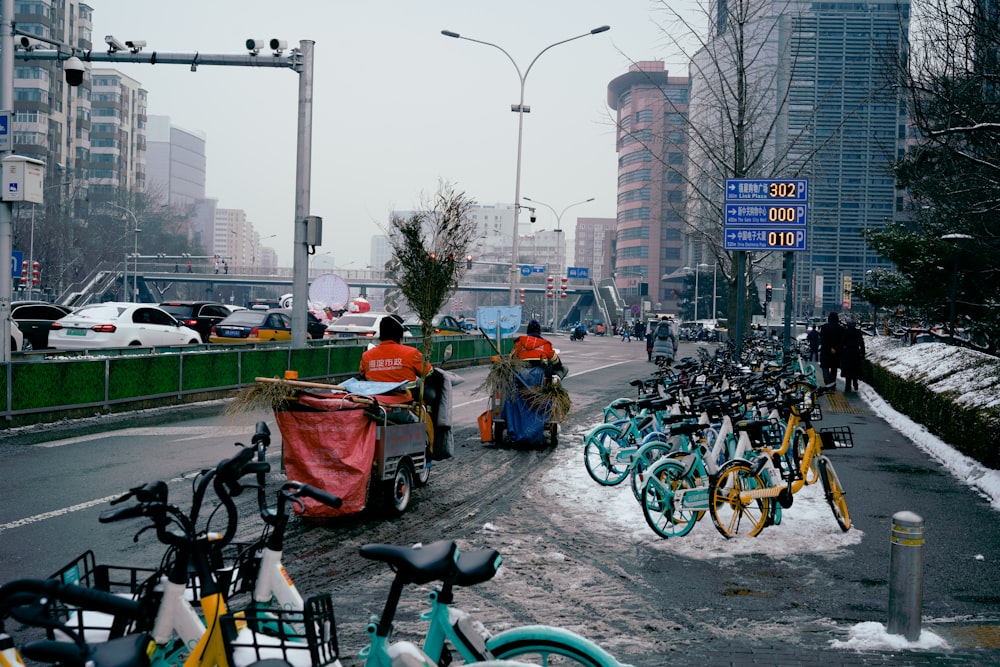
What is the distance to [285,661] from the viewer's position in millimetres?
2957

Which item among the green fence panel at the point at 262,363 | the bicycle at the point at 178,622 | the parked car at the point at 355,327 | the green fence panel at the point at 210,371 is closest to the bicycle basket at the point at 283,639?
the bicycle at the point at 178,622

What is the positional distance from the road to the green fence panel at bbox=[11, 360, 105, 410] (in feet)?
5.74

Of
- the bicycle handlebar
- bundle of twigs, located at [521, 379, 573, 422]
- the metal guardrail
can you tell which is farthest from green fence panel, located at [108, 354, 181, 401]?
the bicycle handlebar

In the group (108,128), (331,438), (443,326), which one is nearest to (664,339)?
(443,326)

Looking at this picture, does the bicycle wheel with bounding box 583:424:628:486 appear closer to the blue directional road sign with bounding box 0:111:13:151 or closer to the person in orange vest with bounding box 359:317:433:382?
the person in orange vest with bounding box 359:317:433:382

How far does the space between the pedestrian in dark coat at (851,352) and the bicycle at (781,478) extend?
1468 centimetres

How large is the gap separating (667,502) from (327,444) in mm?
2847

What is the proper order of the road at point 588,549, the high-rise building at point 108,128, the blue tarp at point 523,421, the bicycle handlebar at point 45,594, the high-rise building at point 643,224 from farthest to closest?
the high-rise building at point 643,224, the high-rise building at point 108,128, the blue tarp at point 523,421, the road at point 588,549, the bicycle handlebar at point 45,594

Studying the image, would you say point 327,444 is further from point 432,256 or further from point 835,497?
point 432,256

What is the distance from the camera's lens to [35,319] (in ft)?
89.0

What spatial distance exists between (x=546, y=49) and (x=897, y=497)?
32.9 m

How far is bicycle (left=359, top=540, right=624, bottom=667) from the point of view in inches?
117

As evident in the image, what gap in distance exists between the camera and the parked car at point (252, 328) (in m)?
27.5

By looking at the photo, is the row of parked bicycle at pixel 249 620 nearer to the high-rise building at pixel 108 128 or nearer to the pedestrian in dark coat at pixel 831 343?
the pedestrian in dark coat at pixel 831 343
